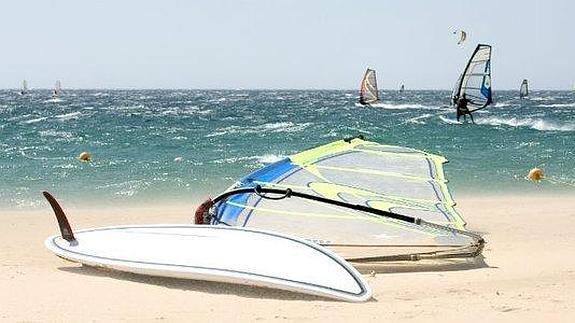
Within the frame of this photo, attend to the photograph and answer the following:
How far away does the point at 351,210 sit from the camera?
7.25 meters

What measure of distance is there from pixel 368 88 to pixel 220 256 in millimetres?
40983

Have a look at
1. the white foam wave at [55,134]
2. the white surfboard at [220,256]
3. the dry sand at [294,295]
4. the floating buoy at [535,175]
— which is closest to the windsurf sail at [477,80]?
the floating buoy at [535,175]

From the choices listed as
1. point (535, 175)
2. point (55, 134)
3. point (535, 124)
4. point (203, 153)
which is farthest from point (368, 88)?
point (535, 175)

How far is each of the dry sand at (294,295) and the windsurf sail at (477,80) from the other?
33.5 feet

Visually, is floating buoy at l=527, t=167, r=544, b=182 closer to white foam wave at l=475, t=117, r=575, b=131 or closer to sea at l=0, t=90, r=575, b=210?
sea at l=0, t=90, r=575, b=210

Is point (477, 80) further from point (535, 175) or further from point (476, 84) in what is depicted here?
point (535, 175)

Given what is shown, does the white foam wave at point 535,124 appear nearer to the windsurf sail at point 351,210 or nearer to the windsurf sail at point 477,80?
the windsurf sail at point 477,80

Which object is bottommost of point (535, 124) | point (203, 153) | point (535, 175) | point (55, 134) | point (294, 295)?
point (55, 134)

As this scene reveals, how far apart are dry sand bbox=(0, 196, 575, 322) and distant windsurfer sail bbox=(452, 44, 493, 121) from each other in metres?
10.2

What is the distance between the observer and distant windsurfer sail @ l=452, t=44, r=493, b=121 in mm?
17719

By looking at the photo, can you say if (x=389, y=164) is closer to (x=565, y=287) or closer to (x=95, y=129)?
(x=565, y=287)

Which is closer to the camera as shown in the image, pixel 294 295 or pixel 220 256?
pixel 294 295

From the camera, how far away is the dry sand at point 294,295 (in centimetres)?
510

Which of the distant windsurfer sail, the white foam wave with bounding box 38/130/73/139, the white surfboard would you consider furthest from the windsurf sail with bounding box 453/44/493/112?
the white foam wave with bounding box 38/130/73/139
